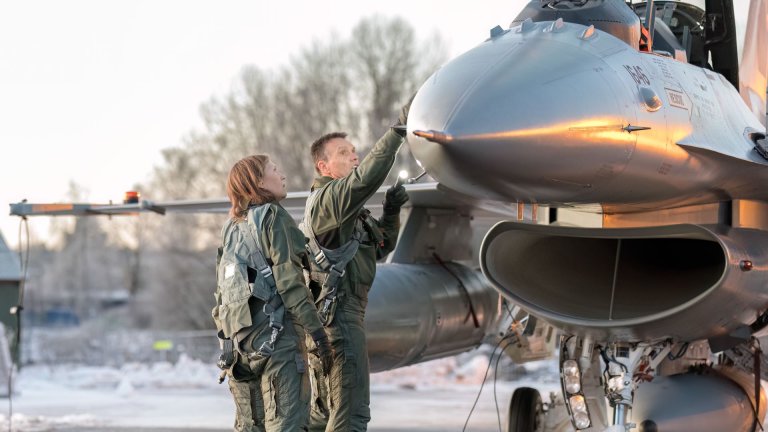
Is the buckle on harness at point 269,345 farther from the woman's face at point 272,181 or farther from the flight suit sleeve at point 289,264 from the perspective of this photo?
the woman's face at point 272,181

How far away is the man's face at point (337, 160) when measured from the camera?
269 inches

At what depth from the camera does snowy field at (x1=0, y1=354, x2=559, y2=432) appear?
37.4 feet

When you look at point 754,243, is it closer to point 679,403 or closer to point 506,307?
point 679,403

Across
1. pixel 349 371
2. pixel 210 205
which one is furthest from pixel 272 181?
pixel 210 205

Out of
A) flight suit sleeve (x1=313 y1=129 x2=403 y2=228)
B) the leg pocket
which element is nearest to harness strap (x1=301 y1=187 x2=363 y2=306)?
flight suit sleeve (x1=313 y1=129 x2=403 y2=228)

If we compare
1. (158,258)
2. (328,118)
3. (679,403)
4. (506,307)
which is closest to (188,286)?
(158,258)

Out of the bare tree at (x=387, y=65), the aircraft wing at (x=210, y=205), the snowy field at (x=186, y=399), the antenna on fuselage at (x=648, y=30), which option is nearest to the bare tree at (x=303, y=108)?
the bare tree at (x=387, y=65)

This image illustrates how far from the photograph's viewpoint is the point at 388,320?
26.2 ft

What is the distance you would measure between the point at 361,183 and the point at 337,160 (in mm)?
736

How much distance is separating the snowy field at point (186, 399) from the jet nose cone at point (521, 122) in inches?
184

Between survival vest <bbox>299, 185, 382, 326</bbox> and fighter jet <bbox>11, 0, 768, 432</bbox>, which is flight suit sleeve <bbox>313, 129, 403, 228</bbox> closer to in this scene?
survival vest <bbox>299, 185, 382, 326</bbox>

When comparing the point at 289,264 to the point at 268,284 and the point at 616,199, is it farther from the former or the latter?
the point at 616,199

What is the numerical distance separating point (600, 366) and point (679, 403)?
1.68 ft

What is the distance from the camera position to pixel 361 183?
6.14 m
